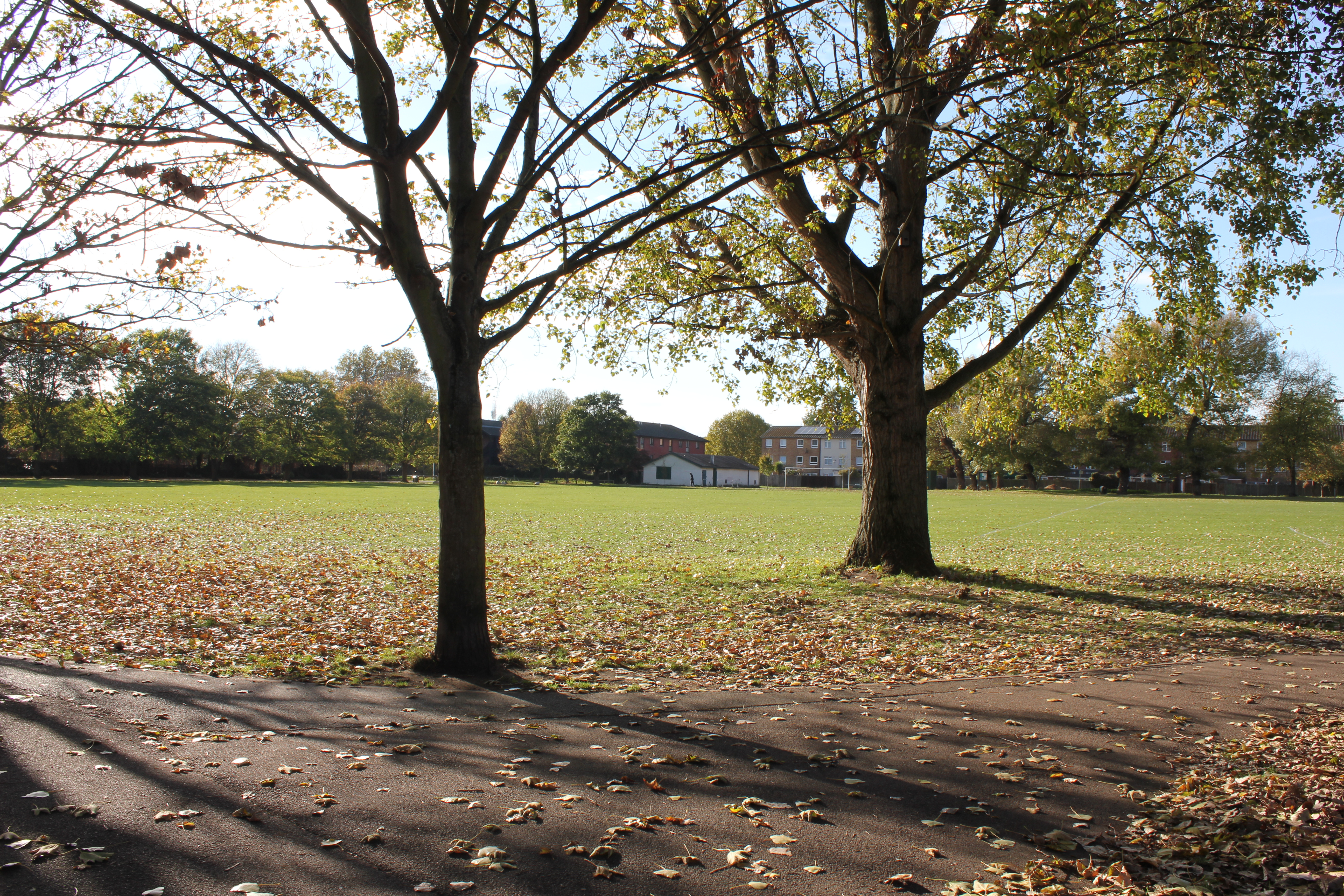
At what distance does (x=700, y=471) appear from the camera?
118 meters

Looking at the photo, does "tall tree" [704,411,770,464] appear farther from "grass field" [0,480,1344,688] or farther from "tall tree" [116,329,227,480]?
"grass field" [0,480,1344,688]

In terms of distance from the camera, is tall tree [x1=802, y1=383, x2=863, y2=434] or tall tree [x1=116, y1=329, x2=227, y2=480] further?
tall tree [x1=116, y1=329, x2=227, y2=480]

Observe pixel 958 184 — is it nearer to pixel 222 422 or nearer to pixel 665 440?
pixel 222 422

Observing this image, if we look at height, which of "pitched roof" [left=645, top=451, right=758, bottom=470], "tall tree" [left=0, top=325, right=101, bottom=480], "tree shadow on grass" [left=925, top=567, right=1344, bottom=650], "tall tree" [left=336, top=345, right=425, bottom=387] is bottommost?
"tree shadow on grass" [left=925, top=567, right=1344, bottom=650]

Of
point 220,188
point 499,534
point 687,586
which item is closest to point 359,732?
point 220,188

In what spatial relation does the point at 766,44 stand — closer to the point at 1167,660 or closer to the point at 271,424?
the point at 1167,660

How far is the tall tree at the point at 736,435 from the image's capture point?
4742 inches

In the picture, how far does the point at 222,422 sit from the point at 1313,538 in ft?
249

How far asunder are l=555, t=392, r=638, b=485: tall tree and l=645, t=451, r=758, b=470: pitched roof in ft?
65.1

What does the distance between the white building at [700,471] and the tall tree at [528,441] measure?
16.3 m

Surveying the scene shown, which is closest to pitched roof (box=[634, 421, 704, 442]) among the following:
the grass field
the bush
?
the bush

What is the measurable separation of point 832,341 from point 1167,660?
7818 mm

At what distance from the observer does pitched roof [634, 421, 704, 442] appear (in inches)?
5285

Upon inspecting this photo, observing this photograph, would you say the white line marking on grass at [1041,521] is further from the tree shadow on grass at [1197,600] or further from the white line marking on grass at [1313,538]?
the tree shadow on grass at [1197,600]
